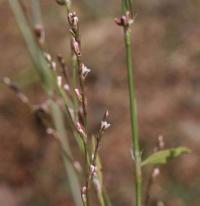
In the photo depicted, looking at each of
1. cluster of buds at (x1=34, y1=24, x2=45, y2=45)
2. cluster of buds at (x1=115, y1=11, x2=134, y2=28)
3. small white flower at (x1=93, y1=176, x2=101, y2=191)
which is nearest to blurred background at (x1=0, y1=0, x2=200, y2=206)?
cluster of buds at (x1=34, y1=24, x2=45, y2=45)

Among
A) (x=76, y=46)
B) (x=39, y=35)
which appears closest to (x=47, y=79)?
(x=39, y=35)

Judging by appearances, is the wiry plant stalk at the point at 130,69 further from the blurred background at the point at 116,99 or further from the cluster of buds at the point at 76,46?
the blurred background at the point at 116,99

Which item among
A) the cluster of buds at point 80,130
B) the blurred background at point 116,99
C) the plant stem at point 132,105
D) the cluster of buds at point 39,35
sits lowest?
the cluster of buds at point 80,130

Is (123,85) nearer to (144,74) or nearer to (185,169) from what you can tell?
(144,74)

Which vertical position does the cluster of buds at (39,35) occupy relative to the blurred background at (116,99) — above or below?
below

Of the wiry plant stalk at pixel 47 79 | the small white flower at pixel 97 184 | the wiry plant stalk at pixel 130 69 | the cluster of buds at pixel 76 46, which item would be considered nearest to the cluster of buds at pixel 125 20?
the wiry plant stalk at pixel 130 69

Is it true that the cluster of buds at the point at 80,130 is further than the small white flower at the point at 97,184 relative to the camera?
No

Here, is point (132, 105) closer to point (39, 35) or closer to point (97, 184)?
point (97, 184)

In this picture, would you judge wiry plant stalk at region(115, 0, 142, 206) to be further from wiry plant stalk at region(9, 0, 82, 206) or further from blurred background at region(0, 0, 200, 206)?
blurred background at region(0, 0, 200, 206)

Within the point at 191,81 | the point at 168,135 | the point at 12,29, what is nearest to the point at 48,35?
the point at 12,29
